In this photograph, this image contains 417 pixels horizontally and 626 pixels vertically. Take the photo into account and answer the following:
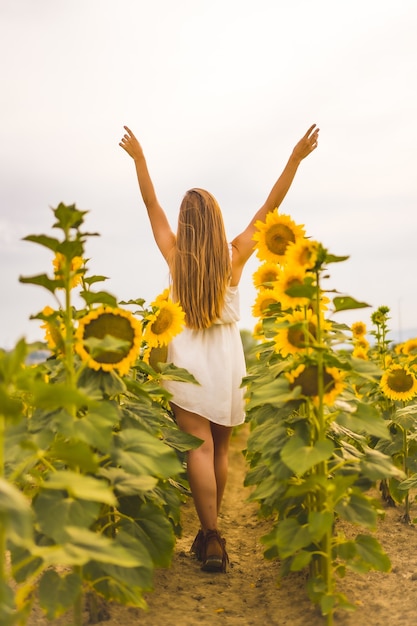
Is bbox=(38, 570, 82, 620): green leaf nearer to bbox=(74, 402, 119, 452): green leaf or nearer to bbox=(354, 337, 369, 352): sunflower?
bbox=(74, 402, 119, 452): green leaf

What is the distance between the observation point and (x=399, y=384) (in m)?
4.97

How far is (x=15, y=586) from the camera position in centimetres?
357

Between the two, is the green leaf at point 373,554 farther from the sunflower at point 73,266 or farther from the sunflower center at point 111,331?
the sunflower at point 73,266

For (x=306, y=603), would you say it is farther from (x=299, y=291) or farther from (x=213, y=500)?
(x=299, y=291)

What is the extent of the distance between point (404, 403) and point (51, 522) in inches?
144

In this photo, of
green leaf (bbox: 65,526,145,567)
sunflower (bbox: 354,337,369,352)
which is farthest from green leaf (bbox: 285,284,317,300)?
sunflower (bbox: 354,337,369,352)

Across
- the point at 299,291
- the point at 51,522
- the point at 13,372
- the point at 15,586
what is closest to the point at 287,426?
the point at 299,291

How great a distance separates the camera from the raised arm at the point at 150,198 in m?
4.59

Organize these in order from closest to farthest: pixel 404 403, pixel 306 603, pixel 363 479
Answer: pixel 363 479 < pixel 306 603 < pixel 404 403

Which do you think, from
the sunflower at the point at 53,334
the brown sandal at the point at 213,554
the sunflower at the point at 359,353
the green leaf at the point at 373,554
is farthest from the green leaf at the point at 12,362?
the sunflower at the point at 359,353

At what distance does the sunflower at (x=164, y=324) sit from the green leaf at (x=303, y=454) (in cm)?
126

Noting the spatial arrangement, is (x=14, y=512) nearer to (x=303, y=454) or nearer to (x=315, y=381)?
(x=303, y=454)

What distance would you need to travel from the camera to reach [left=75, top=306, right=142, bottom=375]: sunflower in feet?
8.96

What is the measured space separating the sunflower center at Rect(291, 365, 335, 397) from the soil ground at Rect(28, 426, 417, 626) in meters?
0.93
